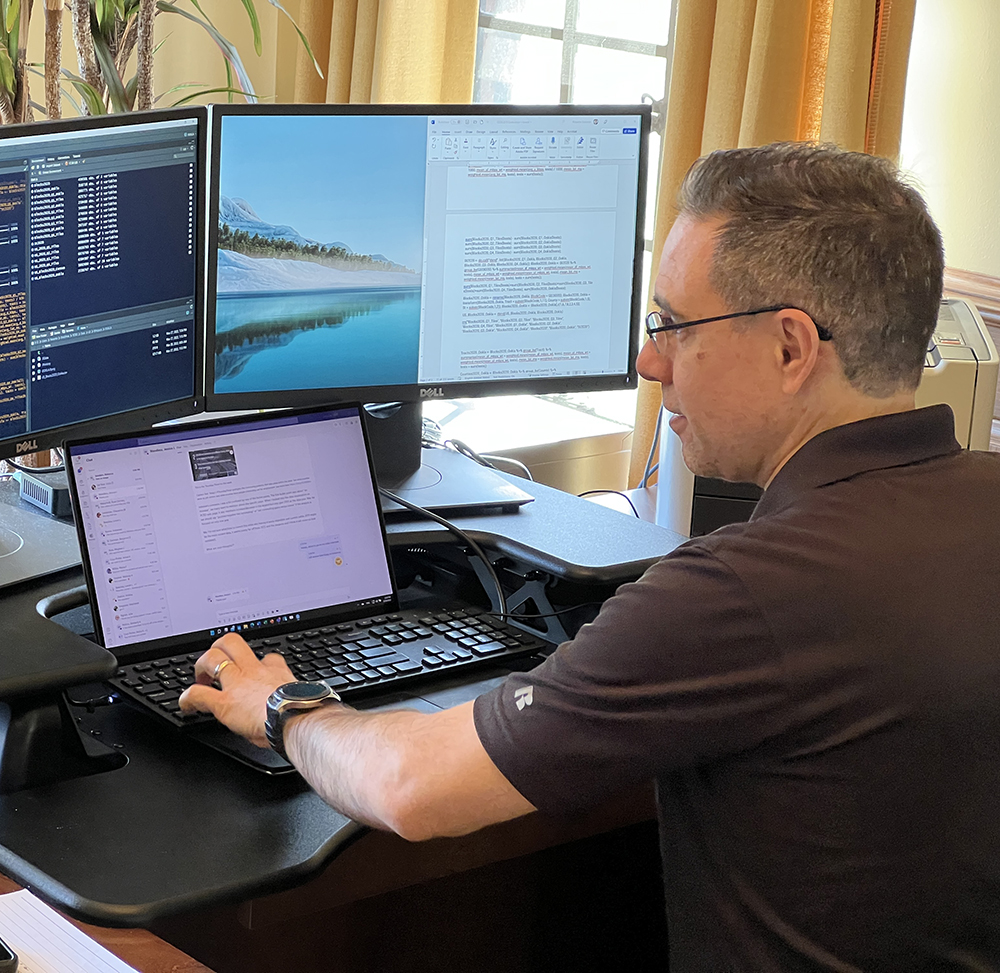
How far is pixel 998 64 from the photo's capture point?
2012 mm

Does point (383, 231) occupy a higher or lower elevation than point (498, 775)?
higher

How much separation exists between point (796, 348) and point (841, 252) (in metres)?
0.08

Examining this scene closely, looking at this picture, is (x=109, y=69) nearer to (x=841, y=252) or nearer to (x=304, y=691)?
(x=304, y=691)

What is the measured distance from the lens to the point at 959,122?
208cm

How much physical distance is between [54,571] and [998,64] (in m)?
1.57

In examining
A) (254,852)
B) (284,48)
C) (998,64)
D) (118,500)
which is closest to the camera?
(254,852)

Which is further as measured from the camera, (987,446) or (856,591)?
(987,446)

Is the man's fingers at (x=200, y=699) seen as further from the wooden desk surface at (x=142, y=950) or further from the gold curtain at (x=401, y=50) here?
the gold curtain at (x=401, y=50)

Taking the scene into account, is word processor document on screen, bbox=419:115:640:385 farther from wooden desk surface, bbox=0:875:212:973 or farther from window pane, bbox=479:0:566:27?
window pane, bbox=479:0:566:27

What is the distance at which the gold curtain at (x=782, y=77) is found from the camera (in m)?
2.04

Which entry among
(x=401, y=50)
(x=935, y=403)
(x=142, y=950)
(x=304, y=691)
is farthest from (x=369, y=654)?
(x=401, y=50)

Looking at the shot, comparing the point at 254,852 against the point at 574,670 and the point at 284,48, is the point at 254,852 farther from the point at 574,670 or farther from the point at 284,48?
the point at 284,48

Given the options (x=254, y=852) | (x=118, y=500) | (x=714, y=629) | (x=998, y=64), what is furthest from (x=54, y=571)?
(x=998, y=64)

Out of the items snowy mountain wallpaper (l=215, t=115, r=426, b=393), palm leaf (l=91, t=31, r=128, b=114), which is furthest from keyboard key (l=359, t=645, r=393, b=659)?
palm leaf (l=91, t=31, r=128, b=114)
